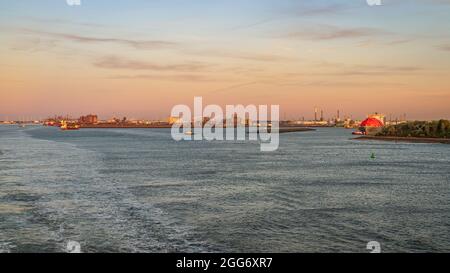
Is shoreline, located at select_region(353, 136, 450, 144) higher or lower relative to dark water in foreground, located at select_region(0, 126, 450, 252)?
lower

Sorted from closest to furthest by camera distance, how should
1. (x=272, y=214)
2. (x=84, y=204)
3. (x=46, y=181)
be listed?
(x=272, y=214), (x=84, y=204), (x=46, y=181)

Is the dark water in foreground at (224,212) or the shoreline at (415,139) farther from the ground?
the dark water in foreground at (224,212)

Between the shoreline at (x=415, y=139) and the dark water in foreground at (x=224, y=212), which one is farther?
the shoreline at (x=415, y=139)

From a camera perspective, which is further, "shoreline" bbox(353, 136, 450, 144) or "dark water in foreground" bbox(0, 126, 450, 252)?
"shoreline" bbox(353, 136, 450, 144)

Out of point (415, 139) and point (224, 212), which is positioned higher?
point (224, 212)

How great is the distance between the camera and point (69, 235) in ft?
74.0

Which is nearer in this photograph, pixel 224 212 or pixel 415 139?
pixel 224 212
